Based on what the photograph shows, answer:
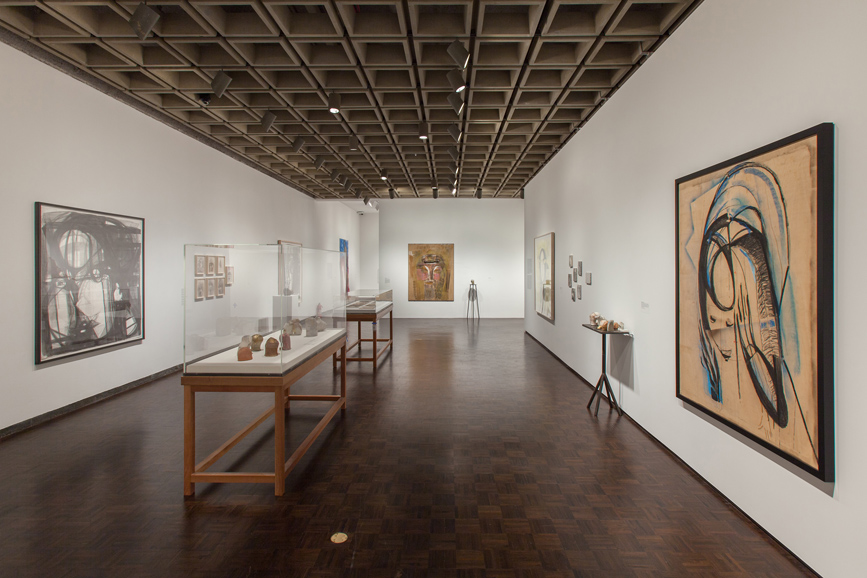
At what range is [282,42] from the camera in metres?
3.93

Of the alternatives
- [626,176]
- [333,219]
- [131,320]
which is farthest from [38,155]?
[333,219]

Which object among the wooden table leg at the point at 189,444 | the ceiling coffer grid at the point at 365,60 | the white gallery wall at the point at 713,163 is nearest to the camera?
the white gallery wall at the point at 713,163

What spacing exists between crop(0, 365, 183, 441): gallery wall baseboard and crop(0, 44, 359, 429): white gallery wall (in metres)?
0.05

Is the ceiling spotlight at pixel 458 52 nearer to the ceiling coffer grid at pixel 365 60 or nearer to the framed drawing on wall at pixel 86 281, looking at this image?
the ceiling coffer grid at pixel 365 60

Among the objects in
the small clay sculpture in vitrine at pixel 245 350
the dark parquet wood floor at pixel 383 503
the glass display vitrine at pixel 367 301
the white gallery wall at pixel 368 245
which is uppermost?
the white gallery wall at pixel 368 245

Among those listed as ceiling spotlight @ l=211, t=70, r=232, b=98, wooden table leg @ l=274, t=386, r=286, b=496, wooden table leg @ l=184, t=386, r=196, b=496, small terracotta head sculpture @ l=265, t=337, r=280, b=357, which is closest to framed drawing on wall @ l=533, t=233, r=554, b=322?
ceiling spotlight @ l=211, t=70, r=232, b=98

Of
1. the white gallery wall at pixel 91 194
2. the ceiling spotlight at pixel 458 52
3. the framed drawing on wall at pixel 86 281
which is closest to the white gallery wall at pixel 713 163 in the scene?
the ceiling spotlight at pixel 458 52

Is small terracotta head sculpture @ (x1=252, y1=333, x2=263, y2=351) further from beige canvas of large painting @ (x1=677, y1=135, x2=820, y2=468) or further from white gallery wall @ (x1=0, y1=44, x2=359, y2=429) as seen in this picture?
beige canvas of large painting @ (x1=677, y1=135, x2=820, y2=468)

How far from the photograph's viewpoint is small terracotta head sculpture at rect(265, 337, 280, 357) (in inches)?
122

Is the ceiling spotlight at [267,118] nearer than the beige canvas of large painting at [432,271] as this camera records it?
Yes

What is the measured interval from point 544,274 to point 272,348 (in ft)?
20.5

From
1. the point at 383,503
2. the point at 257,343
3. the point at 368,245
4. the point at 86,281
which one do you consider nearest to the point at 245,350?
the point at 257,343

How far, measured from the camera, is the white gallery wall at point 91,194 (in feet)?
13.1

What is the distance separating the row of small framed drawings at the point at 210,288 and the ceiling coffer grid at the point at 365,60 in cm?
215
